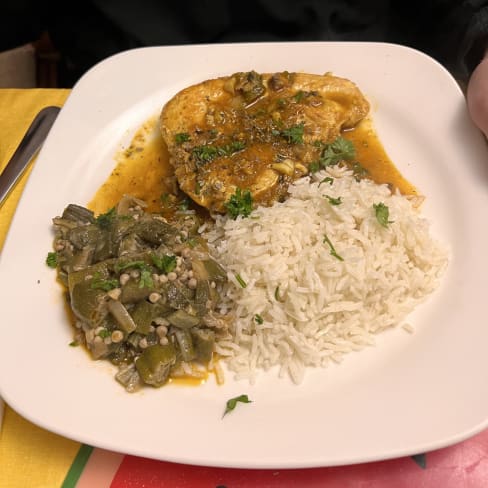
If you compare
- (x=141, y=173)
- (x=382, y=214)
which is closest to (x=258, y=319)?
(x=382, y=214)

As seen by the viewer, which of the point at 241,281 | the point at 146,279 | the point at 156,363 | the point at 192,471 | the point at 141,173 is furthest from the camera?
the point at 141,173

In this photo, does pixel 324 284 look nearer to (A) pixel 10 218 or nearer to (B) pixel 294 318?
(B) pixel 294 318

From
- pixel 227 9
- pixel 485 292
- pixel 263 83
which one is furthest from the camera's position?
pixel 227 9

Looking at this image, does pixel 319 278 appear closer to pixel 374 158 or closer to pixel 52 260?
pixel 374 158

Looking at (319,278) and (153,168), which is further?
(153,168)

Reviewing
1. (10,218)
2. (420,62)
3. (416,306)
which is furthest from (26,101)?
(416,306)

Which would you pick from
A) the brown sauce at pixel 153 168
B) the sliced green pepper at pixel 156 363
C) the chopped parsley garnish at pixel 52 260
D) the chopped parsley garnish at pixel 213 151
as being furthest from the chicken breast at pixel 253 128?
the sliced green pepper at pixel 156 363
